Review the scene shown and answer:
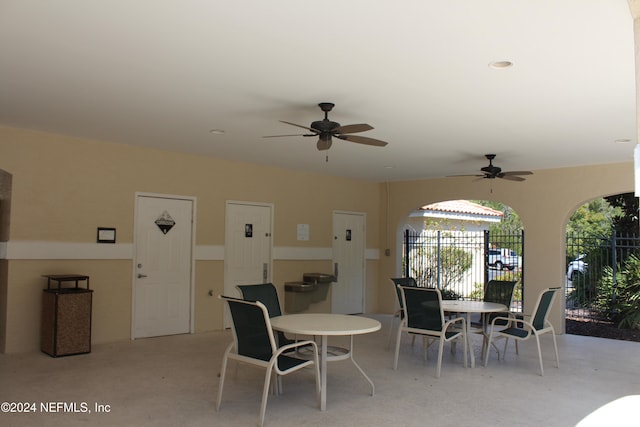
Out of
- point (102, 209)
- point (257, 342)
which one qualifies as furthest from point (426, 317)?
point (102, 209)

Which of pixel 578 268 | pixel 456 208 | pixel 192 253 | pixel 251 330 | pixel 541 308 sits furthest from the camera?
pixel 456 208

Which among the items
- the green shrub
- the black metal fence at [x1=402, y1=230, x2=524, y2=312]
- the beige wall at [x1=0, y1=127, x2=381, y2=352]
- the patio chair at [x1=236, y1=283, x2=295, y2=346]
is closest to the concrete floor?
the patio chair at [x1=236, y1=283, x2=295, y2=346]

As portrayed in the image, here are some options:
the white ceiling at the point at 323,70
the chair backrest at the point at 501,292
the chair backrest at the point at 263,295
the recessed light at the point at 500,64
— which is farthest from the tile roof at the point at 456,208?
the recessed light at the point at 500,64

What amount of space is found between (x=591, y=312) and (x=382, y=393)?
6257 millimetres

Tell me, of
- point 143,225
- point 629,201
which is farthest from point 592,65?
point 629,201

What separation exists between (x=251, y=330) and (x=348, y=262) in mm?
5709

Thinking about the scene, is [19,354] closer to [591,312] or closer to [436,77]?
[436,77]

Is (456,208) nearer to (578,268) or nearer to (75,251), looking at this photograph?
(578,268)

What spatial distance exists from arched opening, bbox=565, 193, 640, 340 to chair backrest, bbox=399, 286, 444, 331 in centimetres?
405

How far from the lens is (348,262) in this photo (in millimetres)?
9500

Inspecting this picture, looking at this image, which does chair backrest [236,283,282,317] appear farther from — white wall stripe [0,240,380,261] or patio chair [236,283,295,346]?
white wall stripe [0,240,380,261]

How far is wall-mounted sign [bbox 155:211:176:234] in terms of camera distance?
23.0 feet

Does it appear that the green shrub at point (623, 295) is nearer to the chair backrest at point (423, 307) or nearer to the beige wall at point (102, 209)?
the chair backrest at point (423, 307)

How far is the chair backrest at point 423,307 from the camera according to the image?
520 cm
